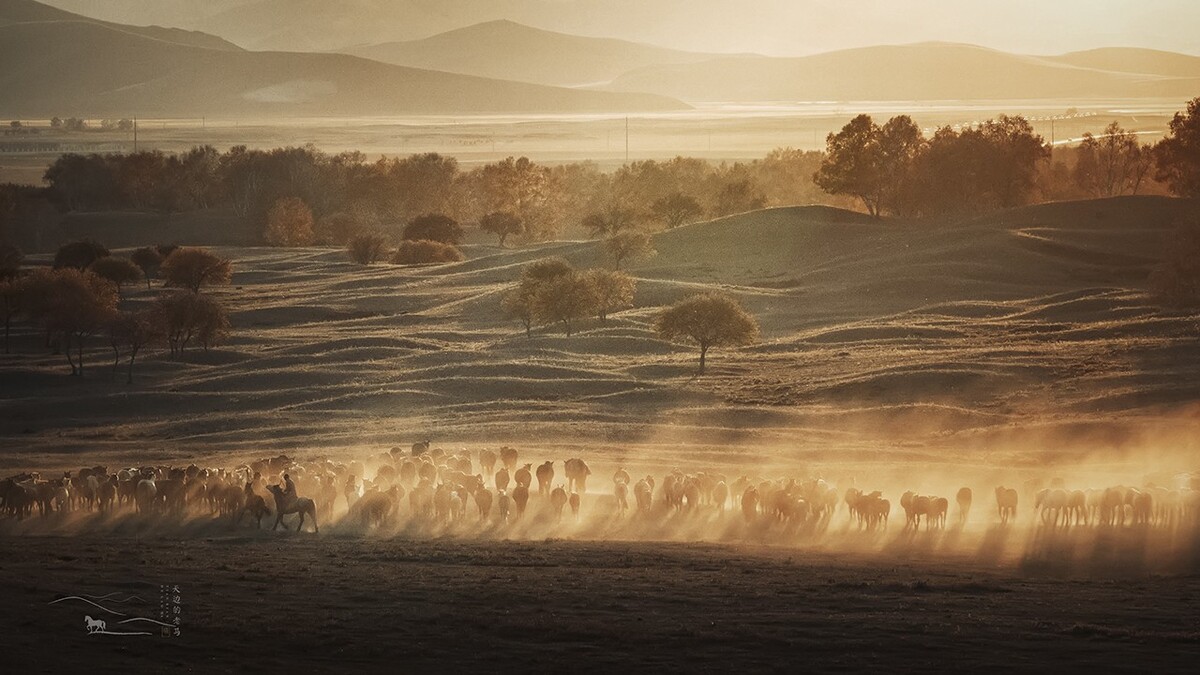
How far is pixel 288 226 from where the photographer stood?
495ft

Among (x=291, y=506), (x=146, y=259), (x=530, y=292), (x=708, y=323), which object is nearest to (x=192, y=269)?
(x=146, y=259)

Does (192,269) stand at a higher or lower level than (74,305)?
lower

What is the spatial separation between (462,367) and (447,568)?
3783cm

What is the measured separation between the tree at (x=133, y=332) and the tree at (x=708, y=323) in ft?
86.1

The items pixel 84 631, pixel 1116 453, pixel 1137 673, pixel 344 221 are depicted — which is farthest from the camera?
pixel 344 221

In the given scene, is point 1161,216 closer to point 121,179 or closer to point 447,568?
point 447,568

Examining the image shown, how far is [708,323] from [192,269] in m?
47.7

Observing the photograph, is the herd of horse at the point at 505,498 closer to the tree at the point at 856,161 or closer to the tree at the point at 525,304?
the tree at the point at 525,304

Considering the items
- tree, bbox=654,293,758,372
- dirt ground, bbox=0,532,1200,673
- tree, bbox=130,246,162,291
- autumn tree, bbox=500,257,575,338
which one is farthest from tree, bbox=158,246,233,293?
dirt ground, bbox=0,532,1200,673

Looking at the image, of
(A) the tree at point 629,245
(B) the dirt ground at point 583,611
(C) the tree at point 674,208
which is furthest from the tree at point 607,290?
(C) the tree at point 674,208

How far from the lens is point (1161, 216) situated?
107000 mm

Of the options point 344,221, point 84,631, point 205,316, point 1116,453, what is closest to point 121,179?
point 344,221

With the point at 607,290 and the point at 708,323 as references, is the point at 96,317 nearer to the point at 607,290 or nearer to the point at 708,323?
the point at 607,290

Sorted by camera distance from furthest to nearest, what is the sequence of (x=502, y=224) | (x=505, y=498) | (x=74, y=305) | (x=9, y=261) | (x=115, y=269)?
(x=502, y=224)
(x=9, y=261)
(x=115, y=269)
(x=74, y=305)
(x=505, y=498)
